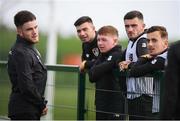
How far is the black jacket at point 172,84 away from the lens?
4535 mm

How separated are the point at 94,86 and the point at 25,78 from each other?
3.66ft

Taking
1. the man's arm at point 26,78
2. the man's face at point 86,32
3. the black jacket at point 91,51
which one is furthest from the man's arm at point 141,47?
the man's arm at point 26,78

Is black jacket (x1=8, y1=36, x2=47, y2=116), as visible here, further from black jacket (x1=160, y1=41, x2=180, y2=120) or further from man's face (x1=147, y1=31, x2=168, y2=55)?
black jacket (x1=160, y1=41, x2=180, y2=120)

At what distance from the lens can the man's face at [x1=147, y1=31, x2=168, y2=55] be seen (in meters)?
5.87

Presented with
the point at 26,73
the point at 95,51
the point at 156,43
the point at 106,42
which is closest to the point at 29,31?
the point at 26,73

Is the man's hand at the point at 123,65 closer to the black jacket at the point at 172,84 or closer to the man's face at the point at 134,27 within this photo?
the man's face at the point at 134,27

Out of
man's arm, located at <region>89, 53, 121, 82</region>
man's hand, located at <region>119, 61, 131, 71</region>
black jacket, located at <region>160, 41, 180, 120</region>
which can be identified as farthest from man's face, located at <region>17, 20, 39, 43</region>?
black jacket, located at <region>160, 41, 180, 120</region>

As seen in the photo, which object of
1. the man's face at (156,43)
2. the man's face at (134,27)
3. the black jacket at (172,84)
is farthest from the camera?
the man's face at (134,27)

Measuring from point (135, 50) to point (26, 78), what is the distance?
1272mm

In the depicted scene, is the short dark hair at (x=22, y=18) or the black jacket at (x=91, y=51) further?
the black jacket at (x=91, y=51)

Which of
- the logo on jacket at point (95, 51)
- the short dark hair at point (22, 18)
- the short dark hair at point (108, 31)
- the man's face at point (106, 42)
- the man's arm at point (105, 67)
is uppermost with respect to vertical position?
the short dark hair at point (22, 18)

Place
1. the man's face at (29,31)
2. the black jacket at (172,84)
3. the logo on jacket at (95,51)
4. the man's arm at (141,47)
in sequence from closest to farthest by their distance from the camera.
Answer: the black jacket at (172,84), the man's face at (29,31), the man's arm at (141,47), the logo on jacket at (95,51)

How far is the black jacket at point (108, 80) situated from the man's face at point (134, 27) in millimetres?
222

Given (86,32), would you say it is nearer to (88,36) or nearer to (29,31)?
(88,36)
